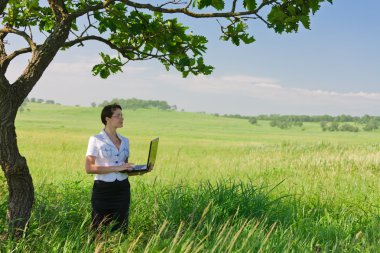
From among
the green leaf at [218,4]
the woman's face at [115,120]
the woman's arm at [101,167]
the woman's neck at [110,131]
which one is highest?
the green leaf at [218,4]

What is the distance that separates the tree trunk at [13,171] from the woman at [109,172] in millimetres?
981

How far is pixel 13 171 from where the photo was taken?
660cm

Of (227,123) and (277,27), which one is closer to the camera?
(277,27)

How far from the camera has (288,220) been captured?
7832 mm

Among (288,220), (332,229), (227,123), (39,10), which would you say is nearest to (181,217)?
(288,220)

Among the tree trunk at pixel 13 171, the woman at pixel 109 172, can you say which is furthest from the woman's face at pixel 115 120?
the tree trunk at pixel 13 171

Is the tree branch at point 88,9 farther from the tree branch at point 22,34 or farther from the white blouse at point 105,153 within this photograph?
the white blouse at point 105,153

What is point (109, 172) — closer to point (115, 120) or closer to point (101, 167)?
point (101, 167)

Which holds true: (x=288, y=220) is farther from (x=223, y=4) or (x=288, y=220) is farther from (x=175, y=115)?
(x=175, y=115)

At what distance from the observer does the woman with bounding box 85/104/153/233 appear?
6.44 m

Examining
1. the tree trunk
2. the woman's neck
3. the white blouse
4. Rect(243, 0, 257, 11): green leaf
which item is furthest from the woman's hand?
Rect(243, 0, 257, 11): green leaf

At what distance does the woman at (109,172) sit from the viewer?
21.1ft

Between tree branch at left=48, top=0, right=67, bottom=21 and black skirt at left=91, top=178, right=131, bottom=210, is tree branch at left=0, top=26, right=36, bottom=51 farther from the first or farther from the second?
black skirt at left=91, top=178, right=131, bottom=210

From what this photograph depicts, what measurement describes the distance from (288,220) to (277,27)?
3554 millimetres
